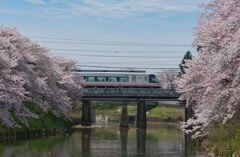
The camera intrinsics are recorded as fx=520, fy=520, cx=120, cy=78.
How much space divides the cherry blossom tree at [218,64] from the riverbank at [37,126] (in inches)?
681

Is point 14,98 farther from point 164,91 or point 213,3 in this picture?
point 164,91

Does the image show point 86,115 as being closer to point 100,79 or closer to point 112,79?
point 100,79

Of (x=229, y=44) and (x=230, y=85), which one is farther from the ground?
(x=229, y=44)

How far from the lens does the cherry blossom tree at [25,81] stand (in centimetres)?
3325

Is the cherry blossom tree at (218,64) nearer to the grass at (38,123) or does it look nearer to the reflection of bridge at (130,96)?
the grass at (38,123)

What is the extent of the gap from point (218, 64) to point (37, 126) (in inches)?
1133

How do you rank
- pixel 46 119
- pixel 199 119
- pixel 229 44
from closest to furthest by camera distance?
pixel 229 44, pixel 199 119, pixel 46 119

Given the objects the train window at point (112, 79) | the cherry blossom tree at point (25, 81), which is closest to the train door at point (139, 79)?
the train window at point (112, 79)

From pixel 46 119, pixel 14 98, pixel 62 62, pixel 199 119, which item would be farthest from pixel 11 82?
pixel 62 62

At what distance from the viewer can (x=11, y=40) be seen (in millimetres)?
42031

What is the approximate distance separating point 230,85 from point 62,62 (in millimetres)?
→ 46194

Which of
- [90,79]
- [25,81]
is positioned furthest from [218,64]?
[90,79]

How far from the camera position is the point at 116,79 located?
75562mm

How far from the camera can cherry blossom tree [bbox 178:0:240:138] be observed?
1725 cm
